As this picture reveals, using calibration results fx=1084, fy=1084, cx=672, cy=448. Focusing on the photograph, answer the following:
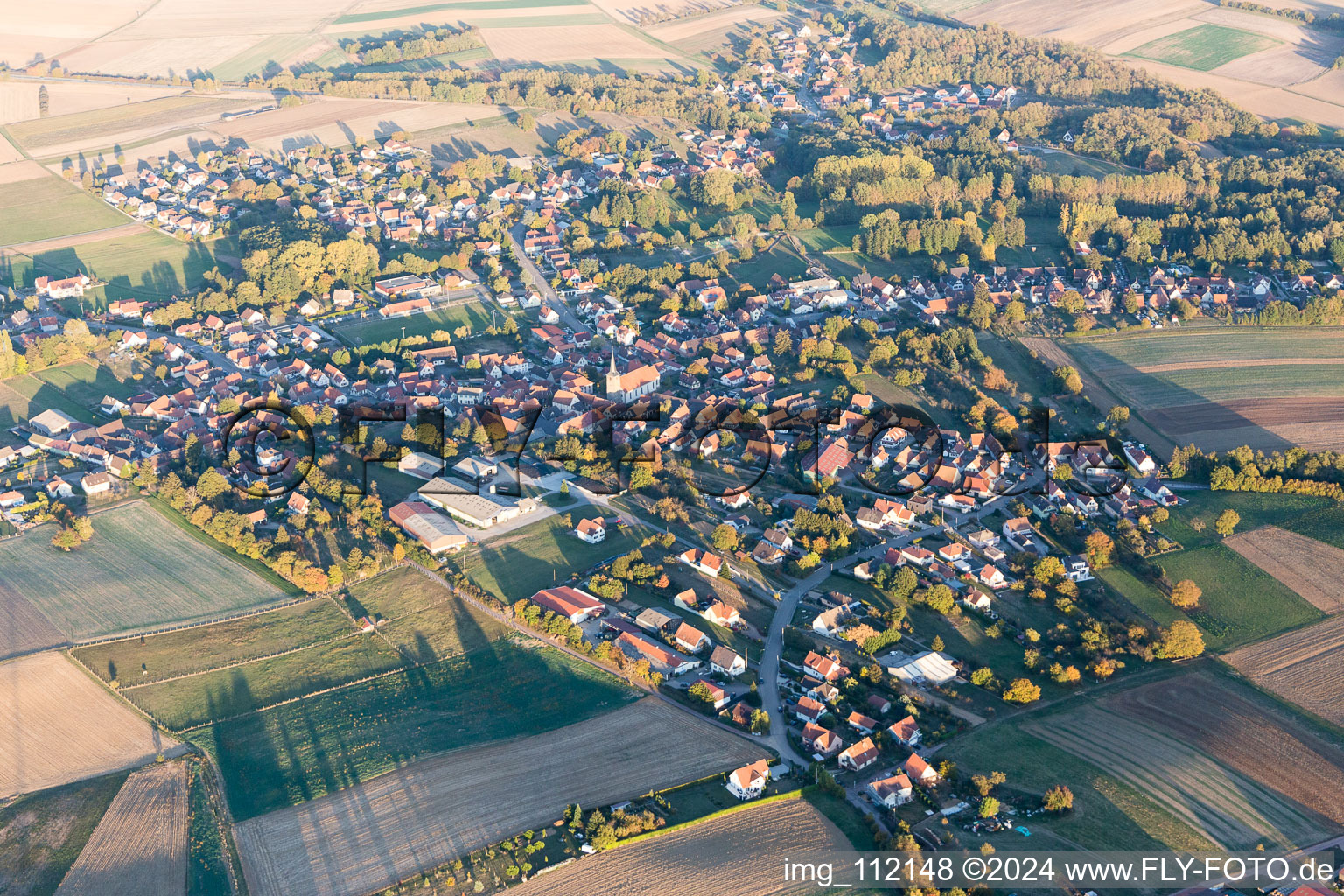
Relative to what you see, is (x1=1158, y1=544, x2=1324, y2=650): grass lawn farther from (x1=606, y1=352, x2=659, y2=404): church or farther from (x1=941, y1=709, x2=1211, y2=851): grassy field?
(x1=606, y1=352, x2=659, y2=404): church

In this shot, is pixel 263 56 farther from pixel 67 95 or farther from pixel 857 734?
pixel 857 734

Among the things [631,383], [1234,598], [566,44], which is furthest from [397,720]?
[566,44]

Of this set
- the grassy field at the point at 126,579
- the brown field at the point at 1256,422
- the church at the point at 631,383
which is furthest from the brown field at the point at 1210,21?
the grassy field at the point at 126,579

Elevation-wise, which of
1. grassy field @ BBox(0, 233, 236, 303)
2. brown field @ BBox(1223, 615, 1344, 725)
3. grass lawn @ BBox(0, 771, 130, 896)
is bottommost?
grass lawn @ BBox(0, 771, 130, 896)

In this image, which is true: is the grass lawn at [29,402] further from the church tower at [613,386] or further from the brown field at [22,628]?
the church tower at [613,386]

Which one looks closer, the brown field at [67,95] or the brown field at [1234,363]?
the brown field at [1234,363]

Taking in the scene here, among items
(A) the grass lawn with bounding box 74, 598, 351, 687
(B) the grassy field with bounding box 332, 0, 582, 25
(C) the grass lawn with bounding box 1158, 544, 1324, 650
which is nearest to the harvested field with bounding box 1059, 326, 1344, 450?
(C) the grass lawn with bounding box 1158, 544, 1324, 650

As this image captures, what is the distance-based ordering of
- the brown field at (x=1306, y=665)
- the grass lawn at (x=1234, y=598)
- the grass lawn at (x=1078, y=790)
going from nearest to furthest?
the grass lawn at (x=1078, y=790)
the brown field at (x=1306, y=665)
the grass lawn at (x=1234, y=598)
